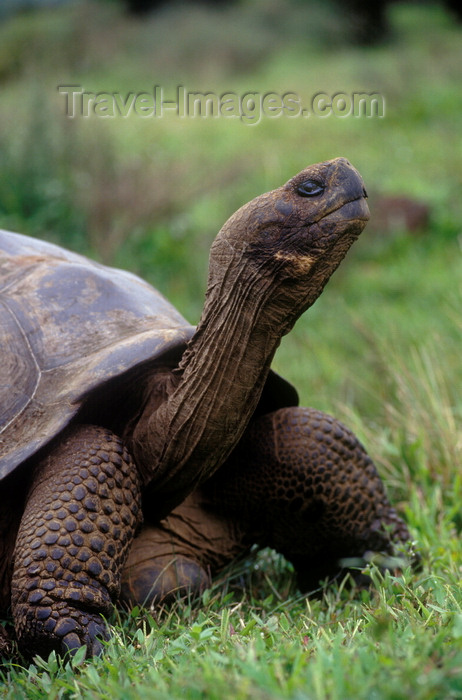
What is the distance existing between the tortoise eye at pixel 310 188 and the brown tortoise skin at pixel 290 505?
0.94 m

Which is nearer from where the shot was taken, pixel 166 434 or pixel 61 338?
pixel 166 434

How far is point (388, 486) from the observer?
3775mm

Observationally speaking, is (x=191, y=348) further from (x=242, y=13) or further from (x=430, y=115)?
(x=242, y=13)

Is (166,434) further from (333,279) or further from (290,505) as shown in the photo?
(333,279)

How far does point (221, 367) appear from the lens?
7.85 ft

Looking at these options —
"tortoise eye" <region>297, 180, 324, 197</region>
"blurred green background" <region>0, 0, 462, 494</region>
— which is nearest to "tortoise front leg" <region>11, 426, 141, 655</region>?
"tortoise eye" <region>297, 180, 324, 197</region>

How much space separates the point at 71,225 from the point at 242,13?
17266mm

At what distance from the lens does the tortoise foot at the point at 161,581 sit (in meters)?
2.60

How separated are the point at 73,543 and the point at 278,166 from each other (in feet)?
30.2

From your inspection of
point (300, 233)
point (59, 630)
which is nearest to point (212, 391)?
point (300, 233)

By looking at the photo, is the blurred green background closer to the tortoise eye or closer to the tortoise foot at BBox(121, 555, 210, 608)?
the tortoise foot at BBox(121, 555, 210, 608)

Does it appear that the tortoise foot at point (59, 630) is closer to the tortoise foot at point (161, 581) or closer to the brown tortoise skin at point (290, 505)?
the tortoise foot at point (161, 581)

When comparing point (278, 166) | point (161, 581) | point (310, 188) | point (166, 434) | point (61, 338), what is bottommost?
point (161, 581)

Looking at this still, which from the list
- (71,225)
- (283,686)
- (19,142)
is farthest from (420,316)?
(283,686)
